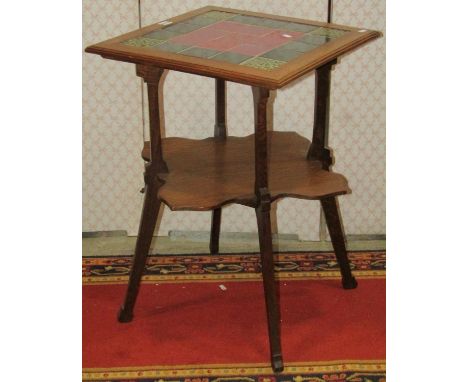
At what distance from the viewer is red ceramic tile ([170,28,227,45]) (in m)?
2.49

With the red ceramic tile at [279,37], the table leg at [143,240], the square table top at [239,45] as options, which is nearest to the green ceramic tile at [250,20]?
the square table top at [239,45]

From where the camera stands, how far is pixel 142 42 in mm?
2490

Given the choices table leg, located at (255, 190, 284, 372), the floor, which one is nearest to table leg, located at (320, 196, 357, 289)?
the floor

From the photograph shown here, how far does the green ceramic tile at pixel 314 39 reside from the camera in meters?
2.48

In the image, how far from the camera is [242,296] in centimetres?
293

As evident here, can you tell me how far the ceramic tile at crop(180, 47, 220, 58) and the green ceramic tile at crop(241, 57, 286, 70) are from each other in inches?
5.0

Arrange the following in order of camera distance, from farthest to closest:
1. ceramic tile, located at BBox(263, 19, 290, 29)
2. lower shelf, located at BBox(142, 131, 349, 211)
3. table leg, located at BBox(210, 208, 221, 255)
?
table leg, located at BBox(210, 208, 221, 255), ceramic tile, located at BBox(263, 19, 290, 29), lower shelf, located at BBox(142, 131, 349, 211)

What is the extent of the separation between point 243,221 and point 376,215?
1.80ft

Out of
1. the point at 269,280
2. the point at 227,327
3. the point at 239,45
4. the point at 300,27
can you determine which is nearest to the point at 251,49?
the point at 239,45

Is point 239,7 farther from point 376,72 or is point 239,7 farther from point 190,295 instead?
point 190,295

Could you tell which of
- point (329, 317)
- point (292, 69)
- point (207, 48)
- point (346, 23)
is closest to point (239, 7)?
point (346, 23)

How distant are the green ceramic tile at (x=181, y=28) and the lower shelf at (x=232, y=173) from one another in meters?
0.42

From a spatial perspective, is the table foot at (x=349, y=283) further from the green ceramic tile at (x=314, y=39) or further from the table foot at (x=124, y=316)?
the green ceramic tile at (x=314, y=39)

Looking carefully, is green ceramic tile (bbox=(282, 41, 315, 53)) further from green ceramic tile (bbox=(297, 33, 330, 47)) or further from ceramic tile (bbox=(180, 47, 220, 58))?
ceramic tile (bbox=(180, 47, 220, 58))
